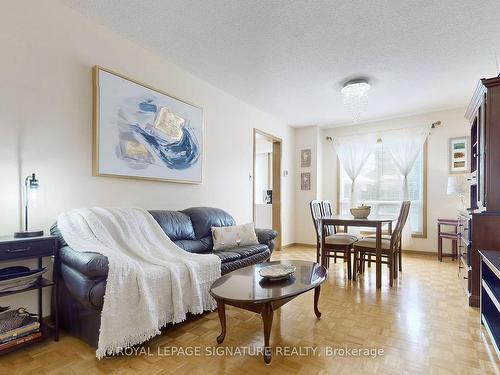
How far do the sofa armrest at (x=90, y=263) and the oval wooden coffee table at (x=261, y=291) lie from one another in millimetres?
692

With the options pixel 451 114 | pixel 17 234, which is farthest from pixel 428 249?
pixel 17 234

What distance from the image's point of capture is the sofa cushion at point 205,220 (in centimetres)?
324

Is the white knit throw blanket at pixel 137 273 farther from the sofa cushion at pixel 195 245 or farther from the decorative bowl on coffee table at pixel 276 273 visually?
the decorative bowl on coffee table at pixel 276 273

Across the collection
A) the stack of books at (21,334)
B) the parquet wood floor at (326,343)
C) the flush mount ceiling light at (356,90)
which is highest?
the flush mount ceiling light at (356,90)

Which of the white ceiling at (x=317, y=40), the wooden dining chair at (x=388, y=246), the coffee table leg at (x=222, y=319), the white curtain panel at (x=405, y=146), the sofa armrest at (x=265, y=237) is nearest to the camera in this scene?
the coffee table leg at (x=222, y=319)

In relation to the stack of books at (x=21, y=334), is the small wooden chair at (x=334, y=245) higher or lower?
higher

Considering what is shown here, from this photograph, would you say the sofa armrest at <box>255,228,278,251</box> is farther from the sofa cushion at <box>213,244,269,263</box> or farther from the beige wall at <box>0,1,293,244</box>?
the beige wall at <box>0,1,293,244</box>

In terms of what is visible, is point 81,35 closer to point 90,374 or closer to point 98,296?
point 98,296

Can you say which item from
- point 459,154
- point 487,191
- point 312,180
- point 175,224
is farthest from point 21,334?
point 459,154

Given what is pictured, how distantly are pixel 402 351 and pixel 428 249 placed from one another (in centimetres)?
397

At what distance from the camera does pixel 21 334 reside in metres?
1.88

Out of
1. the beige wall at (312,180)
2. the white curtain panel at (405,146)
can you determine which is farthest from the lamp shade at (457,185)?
the beige wall at (312,180)

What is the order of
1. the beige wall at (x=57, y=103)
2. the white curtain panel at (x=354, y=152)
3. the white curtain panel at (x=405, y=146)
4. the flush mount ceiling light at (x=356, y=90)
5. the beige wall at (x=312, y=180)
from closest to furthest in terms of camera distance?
the beige wall at (x=57, y=103) < the flush mount ceiling light at (x=356, y=90) < the white curtain panel at (x=405, y=146) < the white curtain panel at (x=354, y=152) < the beige wall at (x=312, y=180)

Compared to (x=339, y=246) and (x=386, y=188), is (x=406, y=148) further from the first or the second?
(x=339, y=246)
